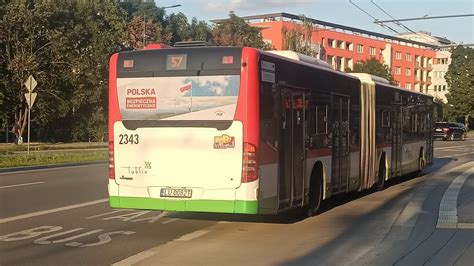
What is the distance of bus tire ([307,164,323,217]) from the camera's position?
11.2 meters

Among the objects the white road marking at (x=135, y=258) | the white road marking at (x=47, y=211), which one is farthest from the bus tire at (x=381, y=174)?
the white road marking at (x=135, y=258)

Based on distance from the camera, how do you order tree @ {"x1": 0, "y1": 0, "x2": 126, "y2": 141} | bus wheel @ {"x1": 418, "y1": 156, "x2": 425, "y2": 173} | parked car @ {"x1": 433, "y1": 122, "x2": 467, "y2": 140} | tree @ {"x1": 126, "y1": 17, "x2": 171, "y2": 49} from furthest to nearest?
parked car @ {"x1": 433, "y1": 122, "x2": 467, "y2": 140}
tree @ {"x1": 126, "y1": 17, "x2": 171, "y2": 49}
tree @ {"x1": 0, "y1": 0, "x2": 126, "y2": 141}
bus wheel @ {"x1": 418, "y1": 156, "x2": 425, "y2": 173}

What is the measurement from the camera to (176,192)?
9.21 m

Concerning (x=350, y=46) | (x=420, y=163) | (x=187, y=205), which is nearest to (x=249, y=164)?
(x=187, y=205)

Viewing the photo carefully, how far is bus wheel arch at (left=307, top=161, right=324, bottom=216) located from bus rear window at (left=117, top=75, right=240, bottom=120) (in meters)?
2.81

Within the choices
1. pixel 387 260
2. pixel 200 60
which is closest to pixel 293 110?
pixel 200 60

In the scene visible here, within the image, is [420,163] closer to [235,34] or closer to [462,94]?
[235,34]

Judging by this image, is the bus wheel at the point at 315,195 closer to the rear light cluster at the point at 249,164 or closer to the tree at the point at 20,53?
the rear light cluster at the point at 249,164

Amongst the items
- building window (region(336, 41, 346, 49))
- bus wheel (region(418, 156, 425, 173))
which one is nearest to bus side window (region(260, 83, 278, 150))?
bus wheel (region(418, 156, 425, 173))

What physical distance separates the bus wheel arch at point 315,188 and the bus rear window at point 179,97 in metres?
2.81

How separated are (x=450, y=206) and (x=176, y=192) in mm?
6014

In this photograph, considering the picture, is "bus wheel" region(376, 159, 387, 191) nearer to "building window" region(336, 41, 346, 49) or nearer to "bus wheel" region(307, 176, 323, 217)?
"bus wheel" region(307, 176, 323, 217)

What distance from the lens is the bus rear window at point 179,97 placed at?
8.97m

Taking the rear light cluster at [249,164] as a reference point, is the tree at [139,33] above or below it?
above
